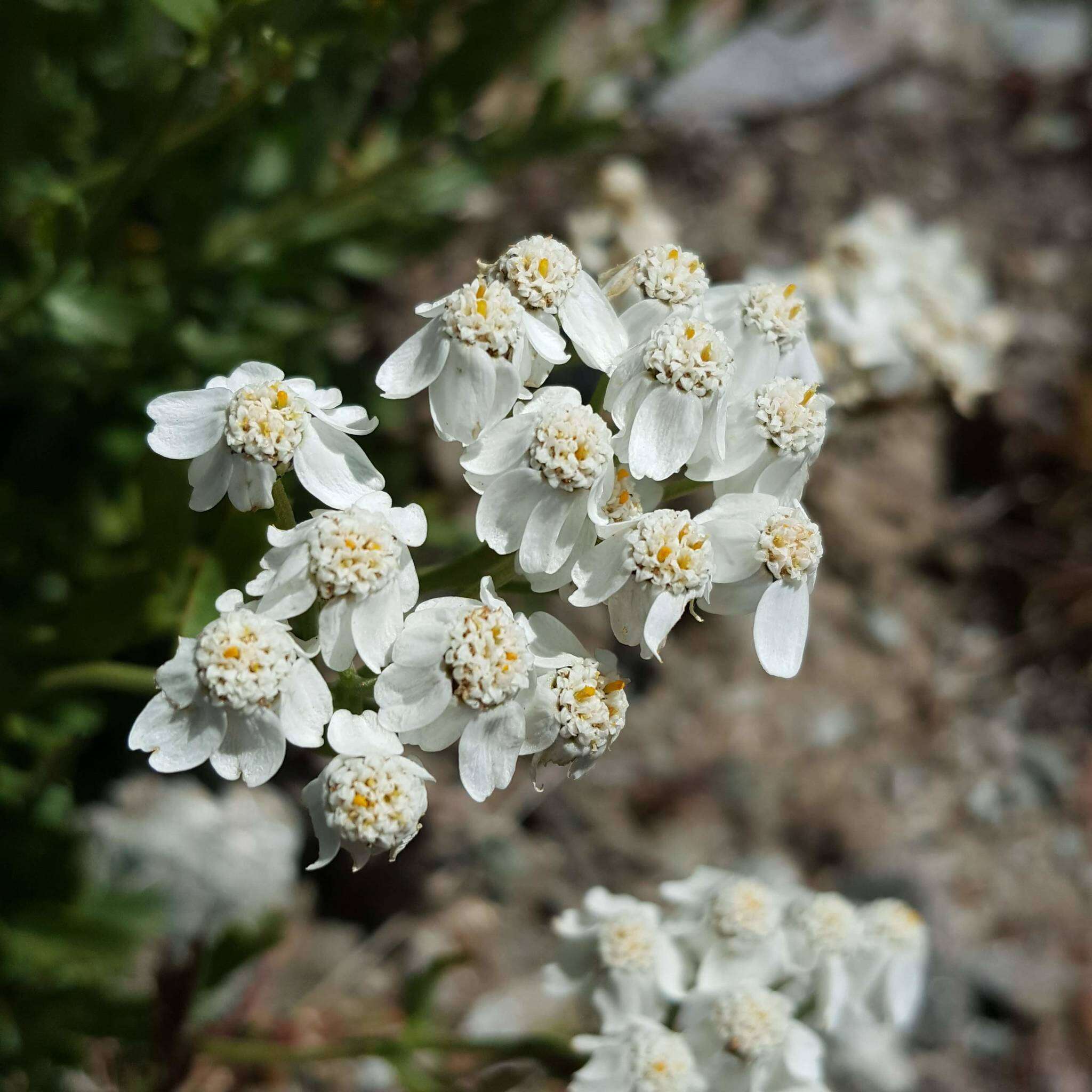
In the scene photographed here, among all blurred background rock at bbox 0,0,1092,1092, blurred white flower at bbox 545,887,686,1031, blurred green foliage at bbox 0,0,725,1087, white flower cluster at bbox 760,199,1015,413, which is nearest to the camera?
blurred white flower at bbox 545,887,686,1031

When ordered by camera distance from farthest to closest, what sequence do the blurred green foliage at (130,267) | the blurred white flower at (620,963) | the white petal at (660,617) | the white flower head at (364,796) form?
the blurred green foliage at (130,267) < the blurred white flower at (620,963) < the white petal at (660,617) < the white flower head at (364,796)

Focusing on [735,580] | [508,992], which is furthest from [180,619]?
[508,992]

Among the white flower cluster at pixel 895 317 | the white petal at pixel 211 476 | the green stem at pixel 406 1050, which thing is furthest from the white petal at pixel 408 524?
the white flower cluster at pixel 895 317

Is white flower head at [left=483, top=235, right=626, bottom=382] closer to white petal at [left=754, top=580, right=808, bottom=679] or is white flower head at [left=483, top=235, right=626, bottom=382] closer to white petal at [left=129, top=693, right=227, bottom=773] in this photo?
white petal at [left=754, top=580, right=808, bottom=679]

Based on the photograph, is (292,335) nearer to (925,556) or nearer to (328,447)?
(328,447)

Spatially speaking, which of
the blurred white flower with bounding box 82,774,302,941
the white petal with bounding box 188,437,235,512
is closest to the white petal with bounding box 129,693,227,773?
the white petal with bounding box 188,437,235,512

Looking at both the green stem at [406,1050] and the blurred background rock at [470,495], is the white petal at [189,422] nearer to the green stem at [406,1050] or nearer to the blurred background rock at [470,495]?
the blurred background rock at [470,495]

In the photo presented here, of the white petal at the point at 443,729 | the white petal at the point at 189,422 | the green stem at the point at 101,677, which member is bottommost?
the white petal at the point at 443,729
